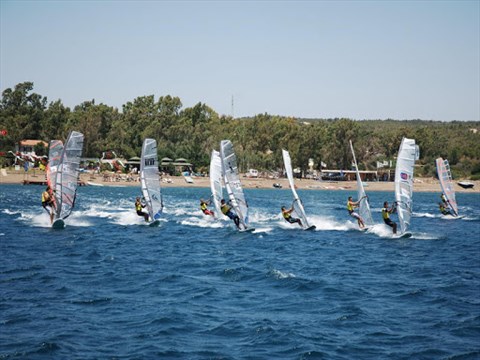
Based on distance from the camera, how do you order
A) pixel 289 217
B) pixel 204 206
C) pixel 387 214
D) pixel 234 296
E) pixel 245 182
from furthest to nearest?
1. pixel 245 182
2. pixel 204 206
3. pixel 289 217
4. pixel 387 214
5. pixel 234 296

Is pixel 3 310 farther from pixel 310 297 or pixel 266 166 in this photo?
pixel 266 166

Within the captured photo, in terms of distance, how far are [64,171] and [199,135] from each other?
87.5 meters

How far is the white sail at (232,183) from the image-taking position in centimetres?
3475

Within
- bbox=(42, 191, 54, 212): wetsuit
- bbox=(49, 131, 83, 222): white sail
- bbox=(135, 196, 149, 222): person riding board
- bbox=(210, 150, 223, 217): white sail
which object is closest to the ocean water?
bbox=(42, 191, 54, 212): wetsuit

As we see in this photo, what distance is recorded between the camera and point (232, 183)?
34.8m

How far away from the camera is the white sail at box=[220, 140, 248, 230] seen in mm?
34750

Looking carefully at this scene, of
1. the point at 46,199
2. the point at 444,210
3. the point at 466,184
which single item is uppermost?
the point at 46,199

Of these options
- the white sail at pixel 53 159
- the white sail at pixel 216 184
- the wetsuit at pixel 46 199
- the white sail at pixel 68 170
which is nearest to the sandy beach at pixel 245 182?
the white sail at pixel 216 184

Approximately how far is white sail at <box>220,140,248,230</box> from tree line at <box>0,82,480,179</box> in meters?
78.7

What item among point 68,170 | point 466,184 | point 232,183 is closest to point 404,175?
point 232,183

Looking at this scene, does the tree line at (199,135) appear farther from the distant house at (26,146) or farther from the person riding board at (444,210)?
the person riding board at (444,210)

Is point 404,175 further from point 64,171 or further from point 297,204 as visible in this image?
point 64,171

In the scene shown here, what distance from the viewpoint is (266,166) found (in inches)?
4966

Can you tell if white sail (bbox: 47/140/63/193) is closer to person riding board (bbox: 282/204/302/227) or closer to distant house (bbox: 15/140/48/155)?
person riding board (bbox: 282/204/302/227)
